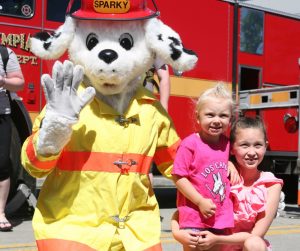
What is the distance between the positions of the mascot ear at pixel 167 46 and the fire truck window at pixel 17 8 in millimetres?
3213

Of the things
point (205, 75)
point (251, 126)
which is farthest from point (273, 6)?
point (251, 126)

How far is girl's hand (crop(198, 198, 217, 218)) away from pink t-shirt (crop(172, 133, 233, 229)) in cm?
6

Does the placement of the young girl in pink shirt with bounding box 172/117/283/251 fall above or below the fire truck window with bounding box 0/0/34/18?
below

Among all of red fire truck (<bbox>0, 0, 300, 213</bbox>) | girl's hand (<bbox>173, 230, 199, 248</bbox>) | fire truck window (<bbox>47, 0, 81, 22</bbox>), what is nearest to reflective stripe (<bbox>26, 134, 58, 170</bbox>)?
girl's hand (<bbox>173, 230, 199, 248</bbox>)

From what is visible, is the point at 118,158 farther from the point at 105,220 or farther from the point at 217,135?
the point at 217,135

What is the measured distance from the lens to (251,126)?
3.02m

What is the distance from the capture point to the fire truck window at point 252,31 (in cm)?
819

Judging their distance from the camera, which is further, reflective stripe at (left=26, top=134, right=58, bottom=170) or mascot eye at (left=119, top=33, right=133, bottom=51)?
mascot eye at (left=119, top=33, right=133, bottom=51)

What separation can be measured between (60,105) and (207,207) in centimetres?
77

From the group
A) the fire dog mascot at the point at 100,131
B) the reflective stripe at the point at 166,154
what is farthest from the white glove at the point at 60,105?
the reflective stripe at the point at 166,154

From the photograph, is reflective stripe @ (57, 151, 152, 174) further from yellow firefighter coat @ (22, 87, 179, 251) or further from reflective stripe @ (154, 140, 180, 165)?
reflective stripe @ (154, 140, 180, 165)

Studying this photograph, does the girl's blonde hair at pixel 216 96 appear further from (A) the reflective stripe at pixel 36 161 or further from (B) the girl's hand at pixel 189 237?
(A) the reflective stripe at pixel 36 161

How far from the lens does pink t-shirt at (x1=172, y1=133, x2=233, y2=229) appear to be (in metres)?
2.90

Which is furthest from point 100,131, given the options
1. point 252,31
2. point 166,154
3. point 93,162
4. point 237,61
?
point 252,31
